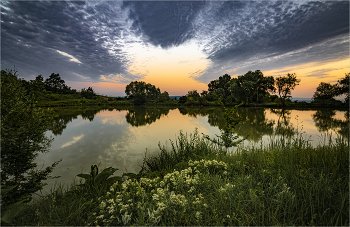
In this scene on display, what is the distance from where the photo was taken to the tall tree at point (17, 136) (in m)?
2.38

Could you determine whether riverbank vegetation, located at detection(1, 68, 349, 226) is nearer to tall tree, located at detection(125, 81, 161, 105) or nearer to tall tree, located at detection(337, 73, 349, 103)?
tall tree, located at detection(337, 73, 349, 103)

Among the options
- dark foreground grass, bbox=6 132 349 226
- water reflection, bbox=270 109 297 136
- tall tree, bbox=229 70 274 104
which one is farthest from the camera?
tall tree, bbox=229 70 274 104

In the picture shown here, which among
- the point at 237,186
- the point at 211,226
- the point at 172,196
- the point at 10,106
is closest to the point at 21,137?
the point at 10,106

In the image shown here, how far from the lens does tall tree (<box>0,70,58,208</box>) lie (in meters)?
2.38

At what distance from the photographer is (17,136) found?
2508 mm

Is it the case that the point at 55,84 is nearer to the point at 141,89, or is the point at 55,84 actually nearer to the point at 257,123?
the point at 141,89

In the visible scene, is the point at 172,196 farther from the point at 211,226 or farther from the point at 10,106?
the point at 10,106

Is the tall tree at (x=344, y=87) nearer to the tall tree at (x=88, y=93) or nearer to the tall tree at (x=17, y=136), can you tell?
the tall tree at (x=17, y=136)

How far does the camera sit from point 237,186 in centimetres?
242

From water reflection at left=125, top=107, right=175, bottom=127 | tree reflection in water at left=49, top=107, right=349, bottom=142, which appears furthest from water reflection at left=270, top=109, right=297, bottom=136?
water reflection at left=125, top=107, right=175, bottom=127

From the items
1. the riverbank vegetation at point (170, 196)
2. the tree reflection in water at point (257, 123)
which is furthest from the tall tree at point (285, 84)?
the riverbank vegetation at point (170, 196)

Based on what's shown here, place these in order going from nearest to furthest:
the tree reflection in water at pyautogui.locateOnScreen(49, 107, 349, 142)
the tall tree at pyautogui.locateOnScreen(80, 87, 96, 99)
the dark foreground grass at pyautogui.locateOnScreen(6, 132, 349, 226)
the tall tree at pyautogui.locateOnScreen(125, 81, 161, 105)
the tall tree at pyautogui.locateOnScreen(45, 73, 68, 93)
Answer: the dark foreground grass at pyautogui.locateOnScreen(6, 132, 349, 226) → the tree reflection in water at pyautogui.locateOnScreen(49, 107, 349, 142) → the tall tree at pyautogui.locateOnScreen(45, 73, 68, 93) → the tall tree at pyautogui.locateOnScreen(80, 87, 96, 99) → the tall tree at pyautogui.locateOnScreen(125, 81, 161, 105)

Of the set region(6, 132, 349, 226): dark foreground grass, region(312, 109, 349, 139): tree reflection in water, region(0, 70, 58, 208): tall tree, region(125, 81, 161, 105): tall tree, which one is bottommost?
region(312, 109, 349, 139): tree reflection in water

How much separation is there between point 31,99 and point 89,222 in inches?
104
